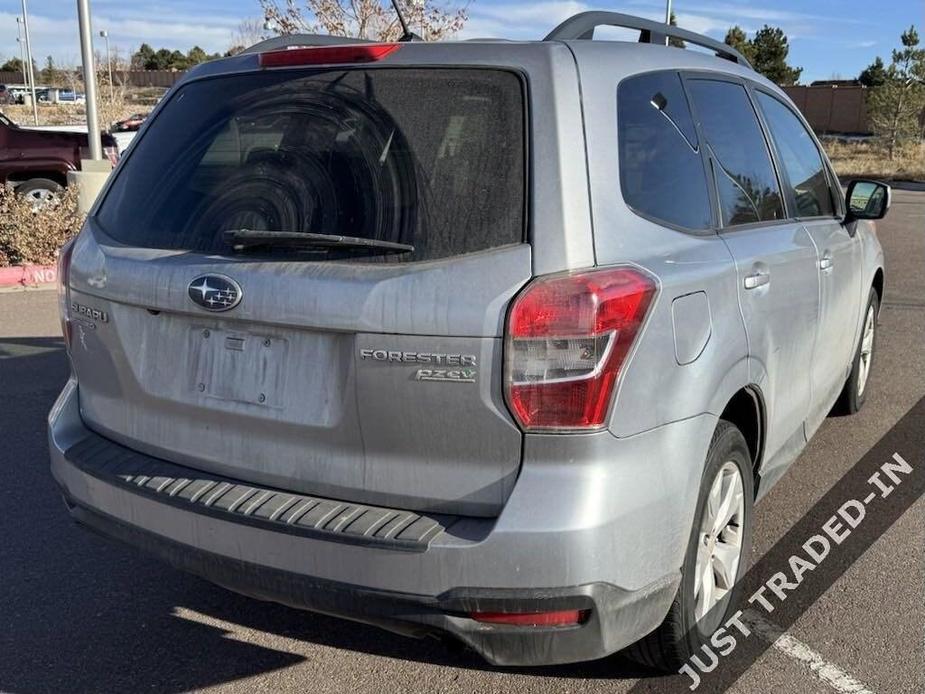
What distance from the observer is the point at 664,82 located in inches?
115

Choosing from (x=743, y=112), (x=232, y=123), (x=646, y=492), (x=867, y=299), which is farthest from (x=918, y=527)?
(x=232, y=123)

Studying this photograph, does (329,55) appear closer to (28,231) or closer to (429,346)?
(429,346)

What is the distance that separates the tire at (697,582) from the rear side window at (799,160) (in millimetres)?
1399

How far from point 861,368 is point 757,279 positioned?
2757mm

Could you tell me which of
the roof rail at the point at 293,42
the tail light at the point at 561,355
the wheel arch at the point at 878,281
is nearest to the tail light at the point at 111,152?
the wheel arch at the point at 878,281

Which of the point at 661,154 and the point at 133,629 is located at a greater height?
the point at 661,154

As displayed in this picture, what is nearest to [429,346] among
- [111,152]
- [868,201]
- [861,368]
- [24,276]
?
[868,201]

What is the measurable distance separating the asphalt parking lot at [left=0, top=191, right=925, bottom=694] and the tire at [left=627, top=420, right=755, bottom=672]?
0.18 meters

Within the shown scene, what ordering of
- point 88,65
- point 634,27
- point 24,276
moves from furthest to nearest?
point 88,65
point 24,276
point 634,27

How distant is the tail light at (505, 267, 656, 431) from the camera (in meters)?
2.23

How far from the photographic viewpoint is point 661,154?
2785 mm

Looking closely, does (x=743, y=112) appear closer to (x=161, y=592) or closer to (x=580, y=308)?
(x=580, y=308)

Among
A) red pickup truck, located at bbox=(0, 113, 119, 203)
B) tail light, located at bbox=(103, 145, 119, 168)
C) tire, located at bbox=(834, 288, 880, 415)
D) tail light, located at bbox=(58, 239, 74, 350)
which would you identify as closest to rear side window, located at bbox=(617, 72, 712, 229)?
tail light, located at bbox=(58, 239, 74, 350)

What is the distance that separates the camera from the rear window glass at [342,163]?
236cm
